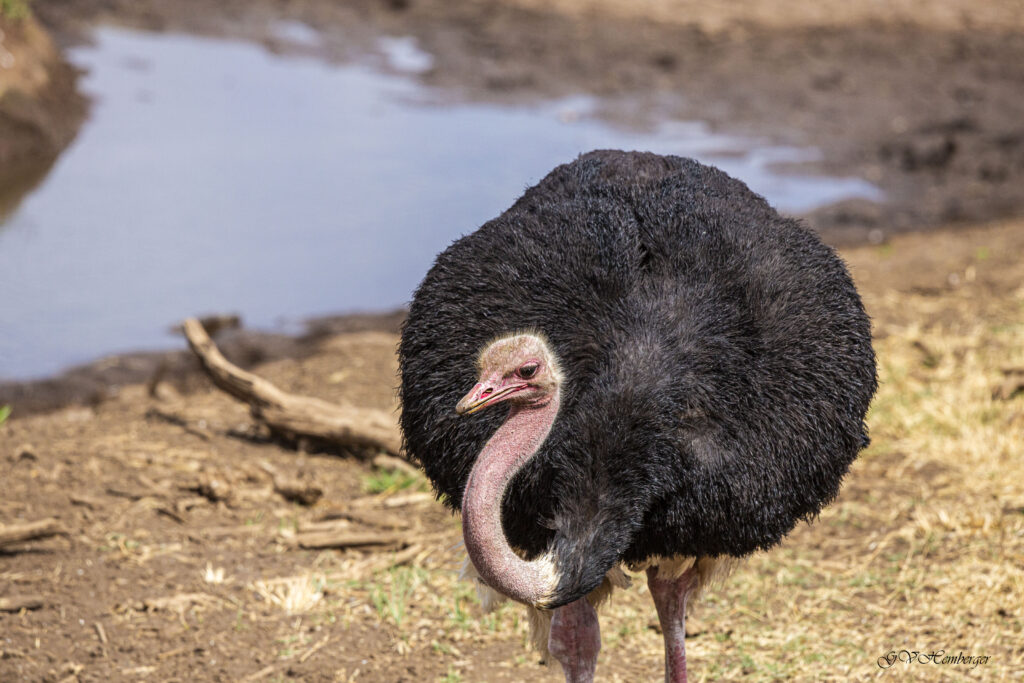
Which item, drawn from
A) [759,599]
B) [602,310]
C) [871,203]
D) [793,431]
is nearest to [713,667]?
[759,599]

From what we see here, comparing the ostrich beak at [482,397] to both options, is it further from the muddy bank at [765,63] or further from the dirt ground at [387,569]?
the muddy bank at [765,63]

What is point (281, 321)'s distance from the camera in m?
8.60

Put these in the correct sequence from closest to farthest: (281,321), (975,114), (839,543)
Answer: (839,543) → (281,321) → (975,114)

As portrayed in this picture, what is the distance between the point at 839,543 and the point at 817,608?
22.0 inches

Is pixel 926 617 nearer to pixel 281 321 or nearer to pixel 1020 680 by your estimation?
pixel 1020 680

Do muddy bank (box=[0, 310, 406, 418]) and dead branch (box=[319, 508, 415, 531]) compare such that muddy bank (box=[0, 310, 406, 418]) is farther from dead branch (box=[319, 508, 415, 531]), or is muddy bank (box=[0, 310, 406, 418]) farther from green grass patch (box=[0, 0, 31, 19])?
green grass patch (box=[0, 0, 31, 19])

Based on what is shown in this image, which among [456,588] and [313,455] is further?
[313,455]

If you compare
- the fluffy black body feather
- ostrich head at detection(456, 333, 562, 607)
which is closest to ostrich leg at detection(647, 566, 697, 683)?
the fluffy black body feather

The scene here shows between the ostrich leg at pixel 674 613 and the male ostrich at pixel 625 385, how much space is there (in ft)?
0.39

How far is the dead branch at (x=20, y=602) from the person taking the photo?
182 inches

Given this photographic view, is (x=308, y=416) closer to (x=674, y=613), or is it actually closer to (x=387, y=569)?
(x=387, y=569)

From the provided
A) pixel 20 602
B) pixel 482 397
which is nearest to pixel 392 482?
pixel 20 602

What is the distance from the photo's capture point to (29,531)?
4918 millimetres

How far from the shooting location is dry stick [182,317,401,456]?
5859mm
